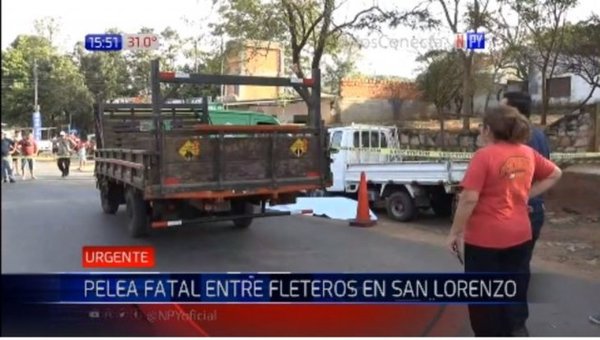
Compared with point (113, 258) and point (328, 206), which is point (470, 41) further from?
point (328, 206)

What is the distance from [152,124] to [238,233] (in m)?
0.80

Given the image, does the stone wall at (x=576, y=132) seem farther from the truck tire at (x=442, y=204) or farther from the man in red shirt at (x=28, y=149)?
the man in red shirt at (x=28, y=149)

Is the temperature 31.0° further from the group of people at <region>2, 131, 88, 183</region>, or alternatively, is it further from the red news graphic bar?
the red news graphic bar

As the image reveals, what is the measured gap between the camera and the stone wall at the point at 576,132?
167 inches

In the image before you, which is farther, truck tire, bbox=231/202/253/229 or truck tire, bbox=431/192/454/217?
truck tire, bbox=431/192/454/217

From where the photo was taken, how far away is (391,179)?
18.6 ft

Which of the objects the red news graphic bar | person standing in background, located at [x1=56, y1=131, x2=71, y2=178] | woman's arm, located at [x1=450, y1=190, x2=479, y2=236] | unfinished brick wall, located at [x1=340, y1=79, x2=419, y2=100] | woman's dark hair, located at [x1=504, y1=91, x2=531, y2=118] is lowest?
the red news graphic bar

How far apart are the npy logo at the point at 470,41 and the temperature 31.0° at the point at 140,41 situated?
1347 mm

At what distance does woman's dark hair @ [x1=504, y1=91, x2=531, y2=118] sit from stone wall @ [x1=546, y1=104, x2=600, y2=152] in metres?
1.56

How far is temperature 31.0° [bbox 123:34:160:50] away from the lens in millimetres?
2061

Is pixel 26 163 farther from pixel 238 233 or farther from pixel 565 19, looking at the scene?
pixel 565 19

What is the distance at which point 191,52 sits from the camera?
2.26 metres

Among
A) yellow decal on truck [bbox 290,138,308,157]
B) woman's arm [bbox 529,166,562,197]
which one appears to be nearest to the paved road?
yellow decal on truck [bbox 290,138,308,157]

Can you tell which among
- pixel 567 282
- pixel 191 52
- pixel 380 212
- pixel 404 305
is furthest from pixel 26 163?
pixel 380 212
